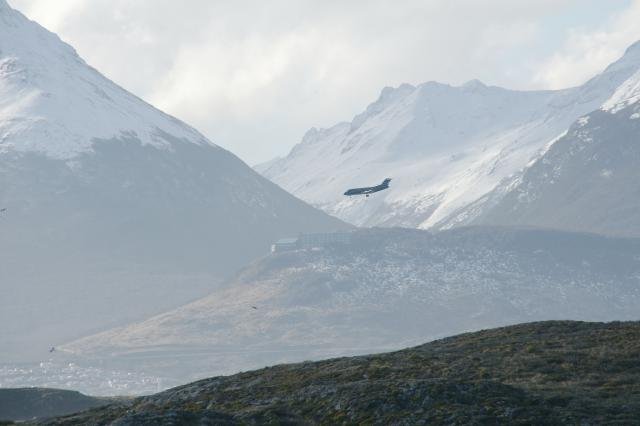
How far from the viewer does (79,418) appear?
8369cm

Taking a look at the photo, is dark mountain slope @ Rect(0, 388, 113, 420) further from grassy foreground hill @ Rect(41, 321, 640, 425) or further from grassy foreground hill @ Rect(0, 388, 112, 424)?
grassy foreground hill @ Rect(41, 321, 640, 425)

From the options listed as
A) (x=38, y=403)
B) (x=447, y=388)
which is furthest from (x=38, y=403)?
(x=447, y=388)

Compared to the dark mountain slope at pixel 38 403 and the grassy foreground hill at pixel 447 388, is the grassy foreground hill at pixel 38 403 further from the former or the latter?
the grassy foreground hill at pixel 447 388

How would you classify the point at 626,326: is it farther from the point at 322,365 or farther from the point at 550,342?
the point at 322,365

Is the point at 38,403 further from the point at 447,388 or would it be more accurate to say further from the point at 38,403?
the point at 447,388

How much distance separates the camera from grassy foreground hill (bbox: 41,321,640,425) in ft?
231

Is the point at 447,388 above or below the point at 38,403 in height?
below

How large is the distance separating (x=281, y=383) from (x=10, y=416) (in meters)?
73.6

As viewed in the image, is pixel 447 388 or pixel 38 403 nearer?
pixel 447 388

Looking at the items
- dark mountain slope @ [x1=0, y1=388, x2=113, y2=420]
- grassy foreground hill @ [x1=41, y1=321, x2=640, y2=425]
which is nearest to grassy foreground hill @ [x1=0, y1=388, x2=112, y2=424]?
dark mountain slope @ [x1=0, y1=388, x2=113, y2=420]

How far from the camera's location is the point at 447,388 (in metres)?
73.8

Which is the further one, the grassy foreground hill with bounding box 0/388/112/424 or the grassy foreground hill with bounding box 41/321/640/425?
the grassy foreground hill with bounding box 0/388/112/424

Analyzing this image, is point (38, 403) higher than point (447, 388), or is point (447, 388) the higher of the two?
point (38, 403)

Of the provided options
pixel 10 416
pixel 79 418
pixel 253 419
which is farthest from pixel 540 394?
pixel 10 416
